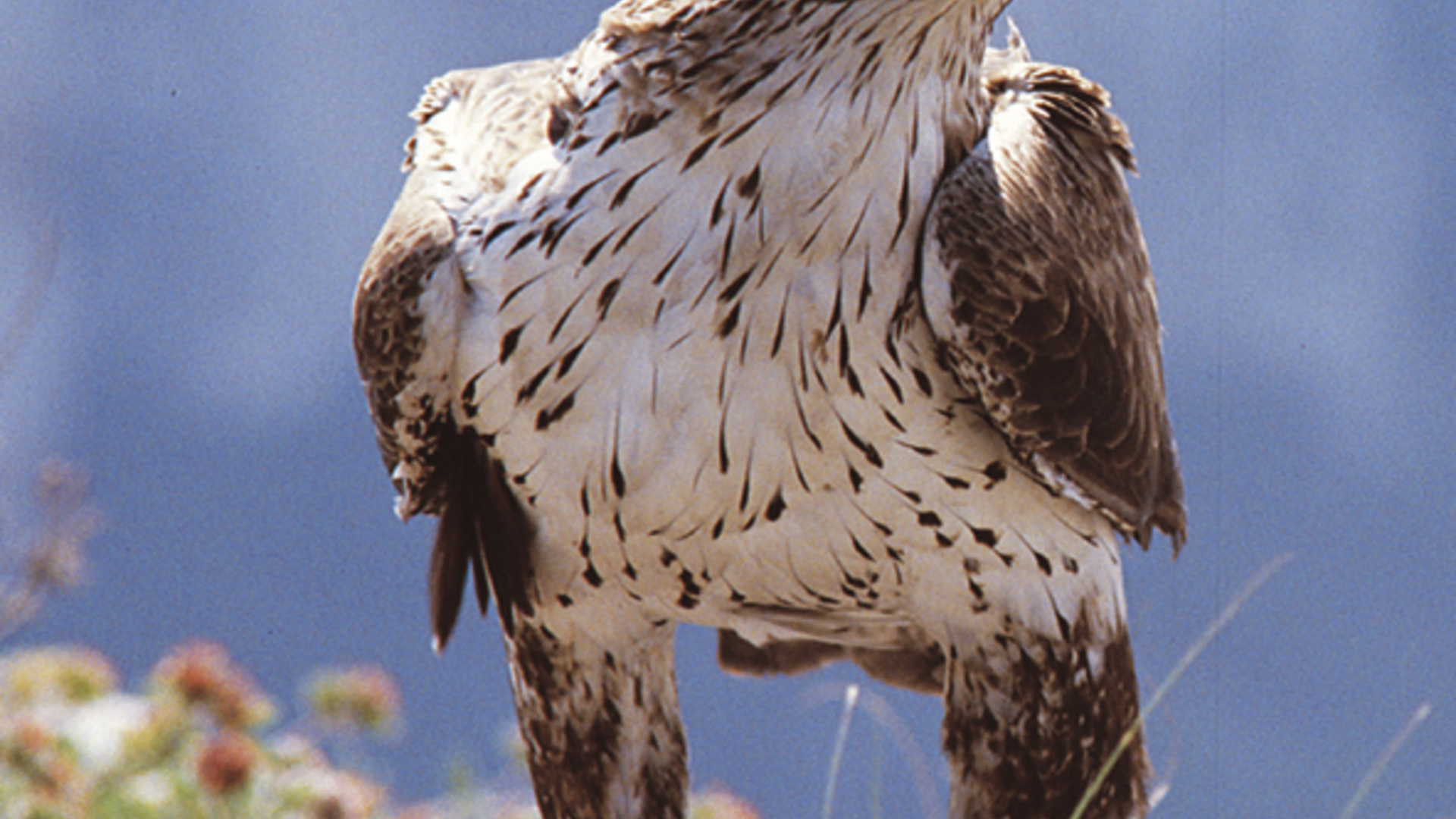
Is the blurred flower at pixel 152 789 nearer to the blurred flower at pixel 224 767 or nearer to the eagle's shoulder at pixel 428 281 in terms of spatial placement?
the blurred flower at pixel 224 767

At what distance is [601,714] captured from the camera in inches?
144

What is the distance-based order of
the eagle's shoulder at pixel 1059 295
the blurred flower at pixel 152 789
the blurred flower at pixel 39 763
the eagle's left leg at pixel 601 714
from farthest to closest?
the eagle's left leg at pixel 601 714
the blurred flower at pixel 152 789
the blurred flower at pixel 39 763
the eagle's shoulder at pixel 1059 295

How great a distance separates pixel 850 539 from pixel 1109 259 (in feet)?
2.43

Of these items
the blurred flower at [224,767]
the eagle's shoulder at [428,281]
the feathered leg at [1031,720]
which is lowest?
the feathered leg at [1031,720]

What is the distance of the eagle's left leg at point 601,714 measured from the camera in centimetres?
363

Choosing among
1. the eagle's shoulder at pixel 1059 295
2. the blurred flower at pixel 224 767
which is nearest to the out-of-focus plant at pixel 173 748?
the blurred flower at pixel 224 767

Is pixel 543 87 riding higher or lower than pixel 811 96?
higher

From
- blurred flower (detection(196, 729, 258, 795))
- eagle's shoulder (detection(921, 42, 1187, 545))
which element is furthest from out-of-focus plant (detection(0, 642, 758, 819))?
eagle's shoulder (detection(921, 42, 1187, 545))

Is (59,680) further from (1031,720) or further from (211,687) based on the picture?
(1031,720)

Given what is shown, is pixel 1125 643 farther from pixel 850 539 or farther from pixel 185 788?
pixel 185 788

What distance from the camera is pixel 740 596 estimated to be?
11.5ft

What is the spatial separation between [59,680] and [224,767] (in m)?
0.71

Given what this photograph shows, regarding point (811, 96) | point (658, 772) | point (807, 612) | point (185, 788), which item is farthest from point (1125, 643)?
point (185, 788)

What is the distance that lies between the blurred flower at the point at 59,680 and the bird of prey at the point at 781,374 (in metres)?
0.72
